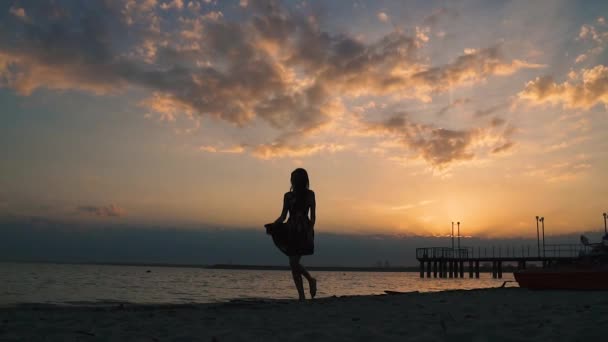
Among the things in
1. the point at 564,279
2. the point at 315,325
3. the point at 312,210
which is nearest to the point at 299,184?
the point at 312,210

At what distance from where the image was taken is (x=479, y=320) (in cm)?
498

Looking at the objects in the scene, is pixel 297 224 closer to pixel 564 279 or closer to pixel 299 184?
pixel 299 184

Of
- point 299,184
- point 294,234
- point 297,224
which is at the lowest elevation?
point 294,234

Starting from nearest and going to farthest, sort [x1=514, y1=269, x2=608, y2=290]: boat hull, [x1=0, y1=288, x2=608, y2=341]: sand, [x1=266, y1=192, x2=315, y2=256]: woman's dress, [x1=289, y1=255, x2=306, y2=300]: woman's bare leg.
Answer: [x1=0, y1=288, x2=608, y2=341]: sand < [x1=266, y1=192, x2=315, y2=256]: woman's dress < [x1=289, y1=255, x2=306, y2=300]: woman's bare leg < [x1=514, y1=269, x2=608, y2=290]: boat hull

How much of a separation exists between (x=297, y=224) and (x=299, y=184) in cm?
68

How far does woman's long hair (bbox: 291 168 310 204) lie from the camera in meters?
7.73

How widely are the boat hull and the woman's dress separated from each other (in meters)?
6.79

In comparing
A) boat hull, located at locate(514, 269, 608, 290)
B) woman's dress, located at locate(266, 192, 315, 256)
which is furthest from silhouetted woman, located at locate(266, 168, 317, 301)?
boat hull, located at locate(514, 269, 608, 290)

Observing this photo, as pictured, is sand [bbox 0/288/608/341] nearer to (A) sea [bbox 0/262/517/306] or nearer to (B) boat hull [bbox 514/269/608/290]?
(B) boat hull [bbox 514/269/608/290]

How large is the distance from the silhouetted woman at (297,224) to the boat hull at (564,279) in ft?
22.2

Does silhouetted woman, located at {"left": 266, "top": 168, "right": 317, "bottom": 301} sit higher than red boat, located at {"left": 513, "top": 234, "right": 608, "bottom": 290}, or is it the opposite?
silhouetted woman, located at {"left": 266, "top": 168, "right": 317, "bottom": 301}

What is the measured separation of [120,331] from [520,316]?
14.5 feet

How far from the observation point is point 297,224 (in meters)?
7.62

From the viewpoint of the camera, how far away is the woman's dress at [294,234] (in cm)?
759
